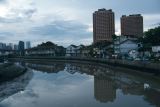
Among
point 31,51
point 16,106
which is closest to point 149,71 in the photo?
point 16,106

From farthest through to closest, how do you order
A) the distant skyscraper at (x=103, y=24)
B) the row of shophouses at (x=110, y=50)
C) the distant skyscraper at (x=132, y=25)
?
the distant skyscraper at (x=103, y=24) < the distant skyscraper at (x=132, y=25) < the row of shophouses at (x=110, y=50)

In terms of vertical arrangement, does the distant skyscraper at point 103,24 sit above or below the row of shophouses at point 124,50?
above

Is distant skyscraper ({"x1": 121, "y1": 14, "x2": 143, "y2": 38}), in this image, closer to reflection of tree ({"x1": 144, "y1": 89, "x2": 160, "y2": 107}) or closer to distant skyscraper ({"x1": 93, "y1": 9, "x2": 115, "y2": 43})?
distant skyscraper ({"x1": 93, "y1": 9, "x2": 115, "y2": 43})

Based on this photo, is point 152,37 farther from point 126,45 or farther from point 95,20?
point 95,20

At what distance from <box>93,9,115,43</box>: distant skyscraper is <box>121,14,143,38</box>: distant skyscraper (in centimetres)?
530

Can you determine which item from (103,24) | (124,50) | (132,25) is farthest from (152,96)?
(103,24)

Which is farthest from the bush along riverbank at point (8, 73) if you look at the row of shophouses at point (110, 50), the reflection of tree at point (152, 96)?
the row of shophouses at point (110, 50)

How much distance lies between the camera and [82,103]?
71.7 feet

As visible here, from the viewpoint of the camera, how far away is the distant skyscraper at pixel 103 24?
131 metres

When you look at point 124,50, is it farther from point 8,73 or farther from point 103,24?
point 103,24

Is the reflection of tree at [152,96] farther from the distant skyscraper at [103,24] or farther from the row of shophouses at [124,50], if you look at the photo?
the distant skyscraper at [103,24]

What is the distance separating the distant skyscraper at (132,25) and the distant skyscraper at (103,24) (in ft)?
17.4

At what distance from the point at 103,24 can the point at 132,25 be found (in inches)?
507

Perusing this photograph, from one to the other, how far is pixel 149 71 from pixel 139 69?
16.0 feet
